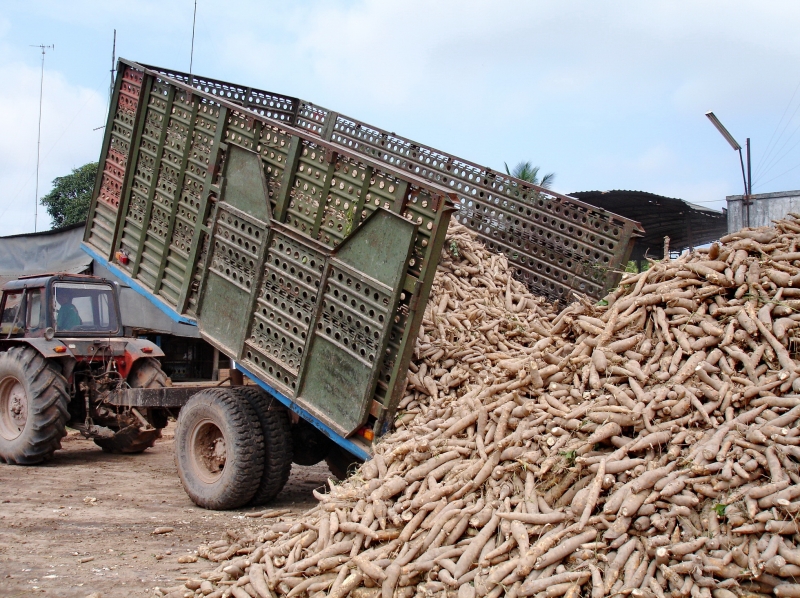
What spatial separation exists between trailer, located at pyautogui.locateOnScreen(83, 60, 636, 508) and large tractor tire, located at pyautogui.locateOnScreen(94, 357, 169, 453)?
91 cm

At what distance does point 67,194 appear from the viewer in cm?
2609

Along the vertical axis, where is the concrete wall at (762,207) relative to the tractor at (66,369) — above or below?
above

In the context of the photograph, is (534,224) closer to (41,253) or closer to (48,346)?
(48,346)

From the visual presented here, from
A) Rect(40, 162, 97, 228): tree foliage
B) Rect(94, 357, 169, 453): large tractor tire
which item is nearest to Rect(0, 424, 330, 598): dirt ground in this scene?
Rect(94, 357, 169, 453): large tractor tire

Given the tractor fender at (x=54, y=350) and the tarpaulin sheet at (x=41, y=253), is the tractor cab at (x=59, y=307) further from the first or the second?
the tarpaulin sheet at (x=41, y=253)

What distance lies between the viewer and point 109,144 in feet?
24.1

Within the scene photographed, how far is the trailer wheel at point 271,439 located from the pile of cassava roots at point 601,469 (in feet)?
3.53

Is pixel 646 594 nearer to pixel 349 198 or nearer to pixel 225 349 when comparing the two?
pixel 349 198

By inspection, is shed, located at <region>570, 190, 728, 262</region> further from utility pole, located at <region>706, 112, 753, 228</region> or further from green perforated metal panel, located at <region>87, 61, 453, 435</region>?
green perforated metal panel, located at <region>87, 61, 453, 435</region>

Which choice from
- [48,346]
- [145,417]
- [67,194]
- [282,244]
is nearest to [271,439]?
[282,244]

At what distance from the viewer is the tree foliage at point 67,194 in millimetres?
25750

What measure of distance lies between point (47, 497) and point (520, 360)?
15.5 feet

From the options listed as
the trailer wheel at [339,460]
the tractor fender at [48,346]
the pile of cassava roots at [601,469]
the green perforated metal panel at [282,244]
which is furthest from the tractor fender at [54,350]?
the pile of cassava roots at [601,469]

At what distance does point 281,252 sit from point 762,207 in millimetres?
12332
